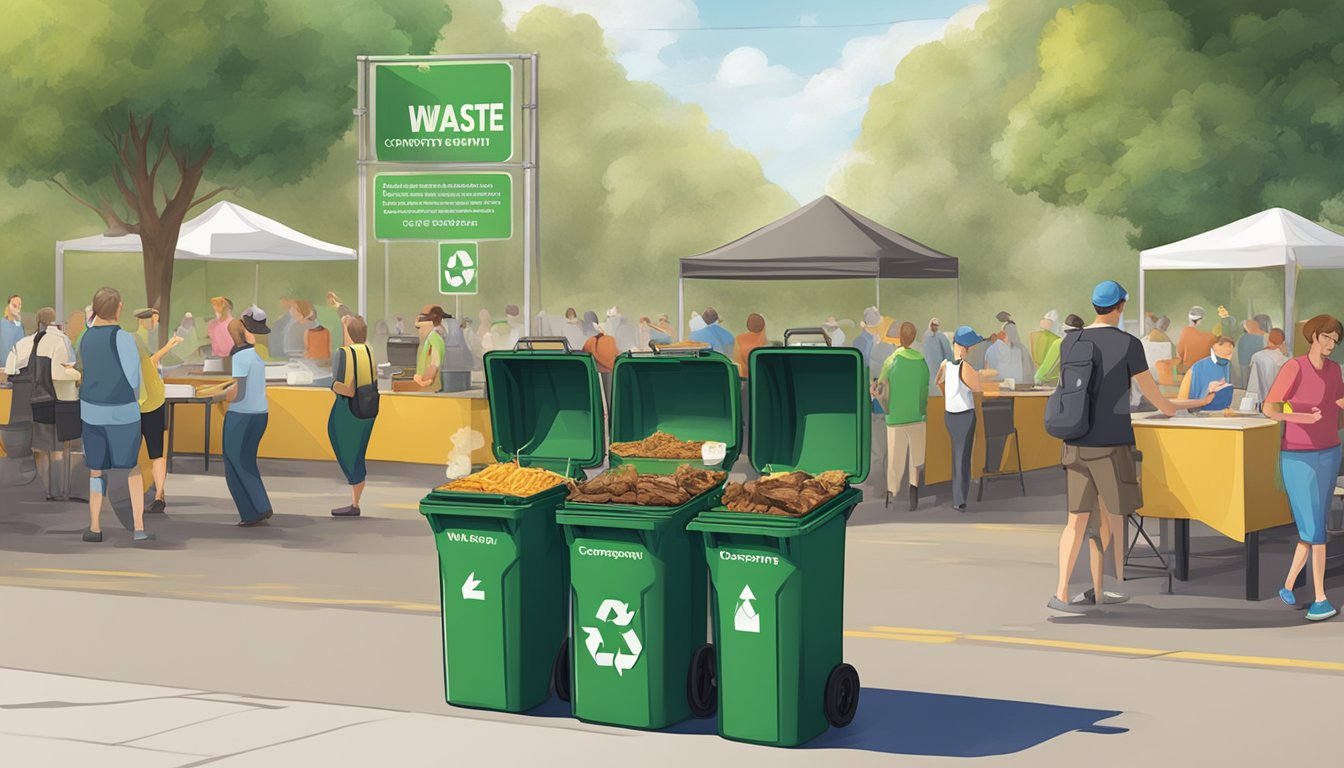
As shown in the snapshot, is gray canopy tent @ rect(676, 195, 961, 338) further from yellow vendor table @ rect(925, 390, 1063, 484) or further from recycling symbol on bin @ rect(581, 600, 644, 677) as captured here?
recycling symbol on bin @ rect(581, 600, 644, 677)

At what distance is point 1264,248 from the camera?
2364cm

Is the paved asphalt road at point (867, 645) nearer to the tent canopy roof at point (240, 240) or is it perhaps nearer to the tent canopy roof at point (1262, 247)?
the tent canopy roof at point (1262, 247)

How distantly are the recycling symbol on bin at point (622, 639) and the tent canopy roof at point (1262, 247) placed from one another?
729 inches

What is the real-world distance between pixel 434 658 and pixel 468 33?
3252 inches

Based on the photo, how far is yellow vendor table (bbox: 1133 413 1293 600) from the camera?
35.0 ft

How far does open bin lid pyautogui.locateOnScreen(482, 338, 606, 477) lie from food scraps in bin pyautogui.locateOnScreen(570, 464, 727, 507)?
38.4 inches

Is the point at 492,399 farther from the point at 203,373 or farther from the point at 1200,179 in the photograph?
the point at 1200,179

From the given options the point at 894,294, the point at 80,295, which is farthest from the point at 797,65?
the point at 80,295

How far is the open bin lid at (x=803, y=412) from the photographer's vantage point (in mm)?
8086

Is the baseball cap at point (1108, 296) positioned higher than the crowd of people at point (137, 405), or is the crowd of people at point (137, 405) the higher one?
the baseball cap at point (1108, 296)

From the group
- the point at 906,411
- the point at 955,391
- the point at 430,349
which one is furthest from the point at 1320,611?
the point at 430,349

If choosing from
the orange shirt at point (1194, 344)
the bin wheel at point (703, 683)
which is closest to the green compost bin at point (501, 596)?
the bin wheel at point (703, 683)

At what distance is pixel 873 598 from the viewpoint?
1091cm

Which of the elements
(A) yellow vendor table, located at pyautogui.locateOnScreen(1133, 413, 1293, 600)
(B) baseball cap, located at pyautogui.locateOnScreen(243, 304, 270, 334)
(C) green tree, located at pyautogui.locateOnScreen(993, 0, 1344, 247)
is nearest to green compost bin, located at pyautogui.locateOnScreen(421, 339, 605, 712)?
(A) yellow vendor table, located at pyautogui.locateOnScreen(1133, 413, 1293, 600)
